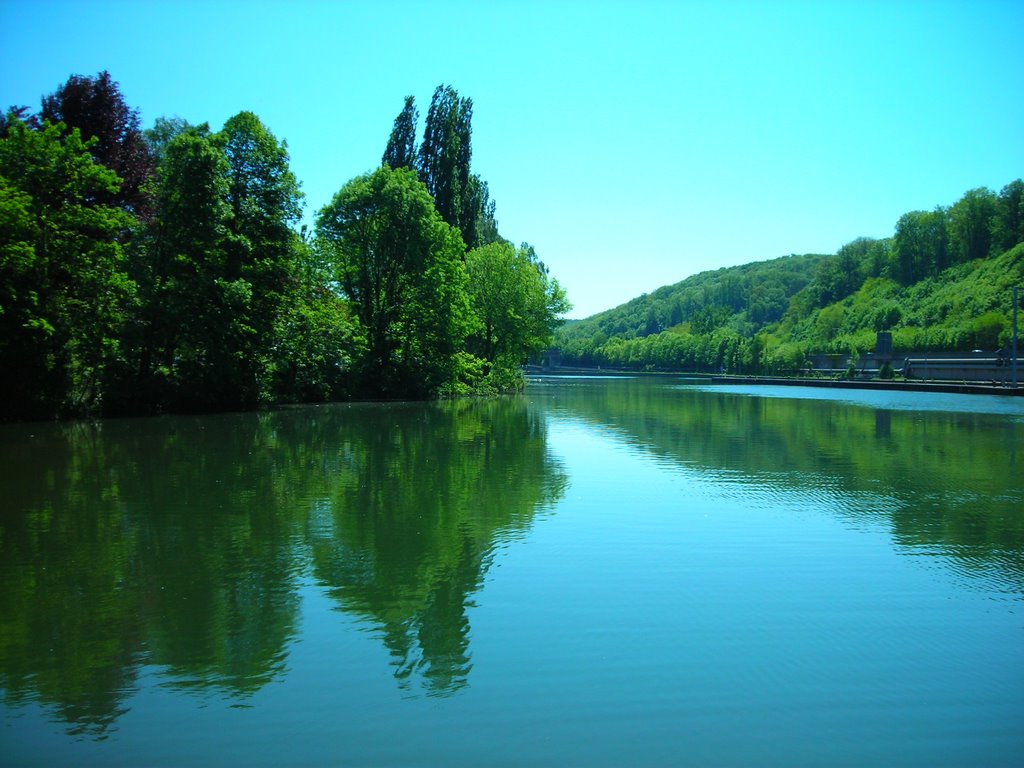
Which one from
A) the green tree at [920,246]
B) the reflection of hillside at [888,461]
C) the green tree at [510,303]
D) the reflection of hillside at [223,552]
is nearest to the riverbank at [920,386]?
the reflection of hillside at [888,461]

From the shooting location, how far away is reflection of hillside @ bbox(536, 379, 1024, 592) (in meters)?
11.5

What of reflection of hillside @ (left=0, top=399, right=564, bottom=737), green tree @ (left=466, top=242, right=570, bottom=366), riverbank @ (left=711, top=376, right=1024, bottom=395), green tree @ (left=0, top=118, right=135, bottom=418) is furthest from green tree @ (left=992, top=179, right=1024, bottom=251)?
green tree @ (left=0, top=118, right=135, bottom=418)

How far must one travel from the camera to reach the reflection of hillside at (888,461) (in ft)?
37.9

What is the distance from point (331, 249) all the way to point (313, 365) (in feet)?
26.5

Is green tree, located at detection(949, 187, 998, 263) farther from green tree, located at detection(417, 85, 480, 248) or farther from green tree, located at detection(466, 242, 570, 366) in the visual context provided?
green tree, located at detection(417, 85, 480, 248)

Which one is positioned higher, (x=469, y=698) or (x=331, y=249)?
(x=331, y=249)

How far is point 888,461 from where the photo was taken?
19.7m

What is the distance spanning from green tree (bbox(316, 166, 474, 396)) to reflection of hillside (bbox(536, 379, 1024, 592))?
40.4 ft

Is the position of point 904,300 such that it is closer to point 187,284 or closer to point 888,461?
point 888,461

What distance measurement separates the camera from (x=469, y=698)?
225 inches

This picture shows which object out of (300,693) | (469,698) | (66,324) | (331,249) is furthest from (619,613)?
(331,249)

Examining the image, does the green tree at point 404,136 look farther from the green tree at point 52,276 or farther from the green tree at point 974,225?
the green tree at point 974,225

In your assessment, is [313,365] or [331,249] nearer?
[313,365]

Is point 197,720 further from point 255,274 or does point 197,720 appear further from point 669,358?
point 669,358
